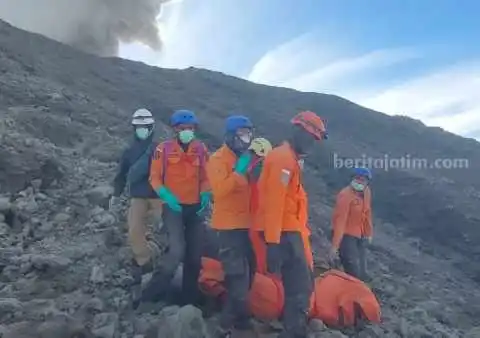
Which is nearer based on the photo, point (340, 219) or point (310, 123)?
point (310, 123)

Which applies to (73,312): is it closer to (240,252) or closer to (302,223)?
(240,252)

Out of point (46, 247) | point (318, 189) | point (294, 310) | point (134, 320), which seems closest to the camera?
point (294, 310)

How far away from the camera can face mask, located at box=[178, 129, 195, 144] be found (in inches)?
235

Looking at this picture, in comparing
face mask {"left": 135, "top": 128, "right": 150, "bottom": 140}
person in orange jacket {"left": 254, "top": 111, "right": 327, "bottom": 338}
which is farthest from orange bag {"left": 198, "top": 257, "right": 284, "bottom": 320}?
face mask {"left": 135, "top": 128, "right": 150, "bottom": 140}

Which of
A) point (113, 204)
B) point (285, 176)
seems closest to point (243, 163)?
point (285, 176)

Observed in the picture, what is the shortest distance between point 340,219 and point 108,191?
10.6 ft

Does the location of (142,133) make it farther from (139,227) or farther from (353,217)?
(353,217)

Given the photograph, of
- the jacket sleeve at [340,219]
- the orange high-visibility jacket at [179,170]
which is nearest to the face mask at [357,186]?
the jacket sleeve at [340,219]

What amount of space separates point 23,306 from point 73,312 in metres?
0.46

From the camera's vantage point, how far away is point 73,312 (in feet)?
19.4

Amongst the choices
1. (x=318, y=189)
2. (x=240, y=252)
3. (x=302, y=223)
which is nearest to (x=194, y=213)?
(x=240, y=252)

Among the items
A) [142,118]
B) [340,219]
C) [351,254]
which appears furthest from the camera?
[351,254]

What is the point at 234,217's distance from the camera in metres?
5.45

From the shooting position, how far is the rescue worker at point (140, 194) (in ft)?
21.5
